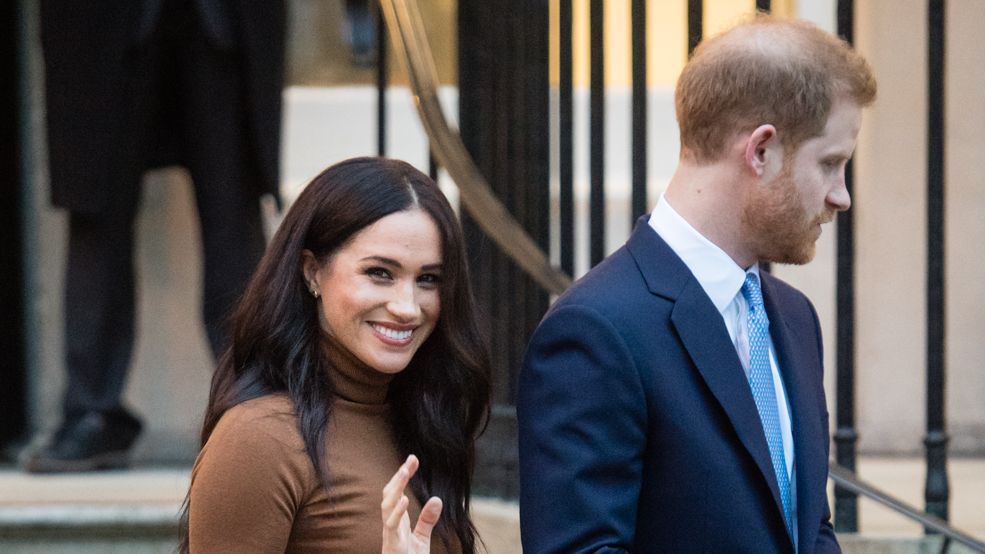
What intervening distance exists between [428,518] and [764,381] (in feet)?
1.68

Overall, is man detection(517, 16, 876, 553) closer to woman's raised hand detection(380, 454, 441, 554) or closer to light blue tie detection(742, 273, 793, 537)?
light blue tie detection(742, 273, 793, 537)

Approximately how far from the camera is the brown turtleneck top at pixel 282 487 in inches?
89.9

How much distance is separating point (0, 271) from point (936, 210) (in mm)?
2933

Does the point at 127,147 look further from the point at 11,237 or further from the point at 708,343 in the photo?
the point at 708,343

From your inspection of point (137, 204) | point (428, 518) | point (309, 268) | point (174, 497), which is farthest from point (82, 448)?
point (428, 518)

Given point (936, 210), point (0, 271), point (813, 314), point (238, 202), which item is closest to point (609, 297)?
point (813, 314)

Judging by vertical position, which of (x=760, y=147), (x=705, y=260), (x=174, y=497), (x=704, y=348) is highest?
(x=760, y=147)

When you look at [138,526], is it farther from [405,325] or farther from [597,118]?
[405,325]

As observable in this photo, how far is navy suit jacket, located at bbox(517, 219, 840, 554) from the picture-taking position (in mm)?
2164

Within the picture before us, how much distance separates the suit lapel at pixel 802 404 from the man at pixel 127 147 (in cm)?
233

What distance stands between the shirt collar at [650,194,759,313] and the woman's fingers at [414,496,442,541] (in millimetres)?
478

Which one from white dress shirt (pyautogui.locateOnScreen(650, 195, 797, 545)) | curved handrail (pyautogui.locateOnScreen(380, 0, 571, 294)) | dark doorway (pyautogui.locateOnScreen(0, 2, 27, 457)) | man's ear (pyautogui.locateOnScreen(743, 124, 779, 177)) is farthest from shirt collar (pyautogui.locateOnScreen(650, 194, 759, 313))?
dark doorway (pyautogui.locateOnScreen(0, 2, 27, 457))

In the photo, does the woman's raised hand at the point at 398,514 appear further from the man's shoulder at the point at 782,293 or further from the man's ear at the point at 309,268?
the man's shoulder at the point at 782,293

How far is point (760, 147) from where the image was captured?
224 cm
